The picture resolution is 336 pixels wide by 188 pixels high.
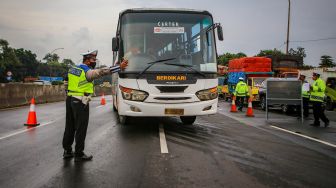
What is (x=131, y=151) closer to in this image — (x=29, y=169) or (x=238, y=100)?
(x=29, y=169)

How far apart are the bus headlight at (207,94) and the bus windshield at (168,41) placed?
20.6 inches

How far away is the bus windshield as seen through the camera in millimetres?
9180

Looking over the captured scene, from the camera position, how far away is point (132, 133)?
365 inches

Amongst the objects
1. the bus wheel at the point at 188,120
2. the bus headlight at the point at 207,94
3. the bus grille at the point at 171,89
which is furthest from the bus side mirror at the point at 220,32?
the bus wheel at the point at 188,120

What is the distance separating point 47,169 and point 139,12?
18.0 feet

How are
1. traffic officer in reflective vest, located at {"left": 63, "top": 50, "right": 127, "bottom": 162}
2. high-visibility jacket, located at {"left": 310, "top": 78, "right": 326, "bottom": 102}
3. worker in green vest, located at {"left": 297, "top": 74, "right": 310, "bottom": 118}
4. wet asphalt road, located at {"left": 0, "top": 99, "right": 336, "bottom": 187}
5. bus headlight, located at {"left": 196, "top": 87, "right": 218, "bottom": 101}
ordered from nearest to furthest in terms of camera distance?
wet asphalt road, located at {"left": 0, "top": 99, "right": 336, "bottom": 187} → traffic officer in reflective vest, located at {"left": 63, "top": 50, "right": 127, "bottom": 162} → bus headlight, located at {"left": 196, "top": 87, "right": 218, "bottom": 101} → high-visibility jacket, located at {"left": 310, "top": 78, "right": 326, "bottom": 102} → worker in green vest, located at {"left": 297, "top": 74, "right": 310, "bottom": 118}

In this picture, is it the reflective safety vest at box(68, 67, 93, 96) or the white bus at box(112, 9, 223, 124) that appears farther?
the white bus at box(112, 9, 223, 124)

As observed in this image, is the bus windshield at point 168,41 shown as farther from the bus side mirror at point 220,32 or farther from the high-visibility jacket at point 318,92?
the high-visibility jacket at point 318,92

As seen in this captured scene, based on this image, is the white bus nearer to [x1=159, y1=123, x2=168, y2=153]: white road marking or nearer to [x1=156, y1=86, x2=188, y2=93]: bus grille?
[x1=156, y1=86, x2=188, y2=93]: bus grille

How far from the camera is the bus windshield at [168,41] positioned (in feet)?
30.1

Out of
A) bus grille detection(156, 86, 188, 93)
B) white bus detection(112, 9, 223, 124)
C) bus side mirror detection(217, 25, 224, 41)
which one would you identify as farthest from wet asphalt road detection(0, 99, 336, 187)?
bus side mirror detection(217, 25, 224, 41)

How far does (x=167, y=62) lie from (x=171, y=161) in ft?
12.1

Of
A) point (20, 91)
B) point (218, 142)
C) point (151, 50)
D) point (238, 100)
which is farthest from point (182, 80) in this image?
point (20, 91)

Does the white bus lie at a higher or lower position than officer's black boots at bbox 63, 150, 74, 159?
higher
